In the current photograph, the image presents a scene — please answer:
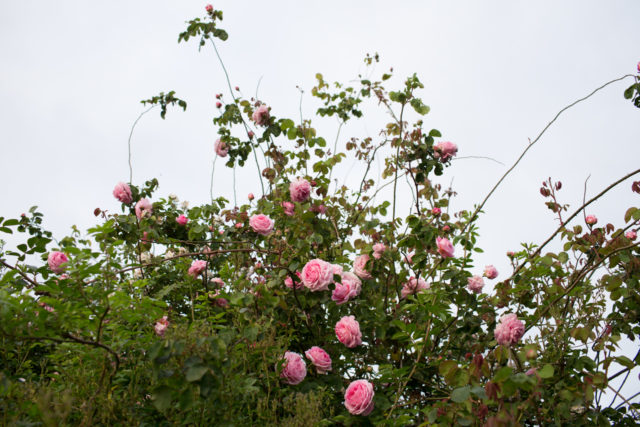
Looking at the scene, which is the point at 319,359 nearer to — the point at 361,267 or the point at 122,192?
the point at 361,267

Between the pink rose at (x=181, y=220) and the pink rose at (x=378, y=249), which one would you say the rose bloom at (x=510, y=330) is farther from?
the pink rose at (x=181, y=220)

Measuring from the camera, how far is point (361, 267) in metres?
2.45

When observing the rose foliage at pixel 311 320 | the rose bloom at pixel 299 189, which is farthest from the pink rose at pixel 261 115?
the rose bloom at pixel 299 189

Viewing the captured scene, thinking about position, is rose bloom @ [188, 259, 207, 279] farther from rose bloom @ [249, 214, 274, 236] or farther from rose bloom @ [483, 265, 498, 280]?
rose bloom @ [483, 265, 498, 280]

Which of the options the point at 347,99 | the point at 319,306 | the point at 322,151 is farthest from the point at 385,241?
the point at 347,99

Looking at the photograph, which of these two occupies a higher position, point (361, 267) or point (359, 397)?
point (361, 267)

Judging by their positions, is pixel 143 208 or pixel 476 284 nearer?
pixel 476 284

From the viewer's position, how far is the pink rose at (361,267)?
2447 mm

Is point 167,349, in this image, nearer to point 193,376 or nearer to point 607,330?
point 193,376

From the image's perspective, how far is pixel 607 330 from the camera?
2354 mm

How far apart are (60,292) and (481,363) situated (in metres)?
1.36

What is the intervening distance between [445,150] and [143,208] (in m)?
1.91

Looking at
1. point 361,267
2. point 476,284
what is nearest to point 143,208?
point 361,267

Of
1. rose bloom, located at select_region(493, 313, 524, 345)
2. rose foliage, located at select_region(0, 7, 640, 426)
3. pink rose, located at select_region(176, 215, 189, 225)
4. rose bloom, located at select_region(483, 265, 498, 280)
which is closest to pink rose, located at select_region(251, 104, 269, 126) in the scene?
rose foliage, located at select_region(0, 7, 640, 426)
